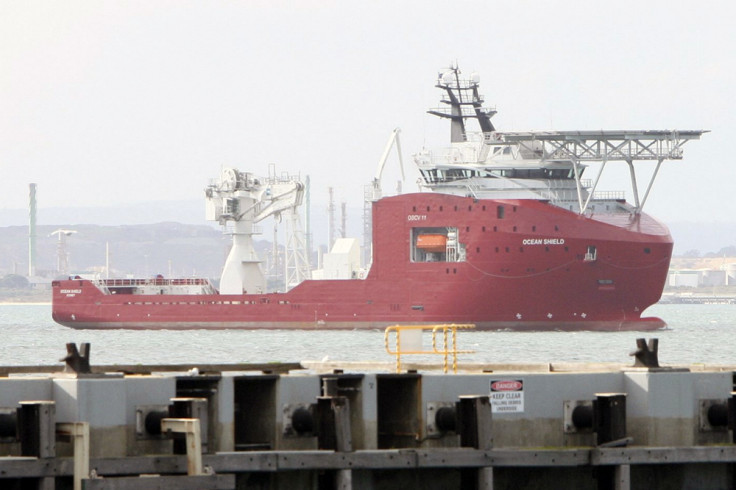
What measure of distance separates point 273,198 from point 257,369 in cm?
6037

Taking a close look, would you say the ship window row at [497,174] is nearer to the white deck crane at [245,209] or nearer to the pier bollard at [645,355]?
the white deck crane at [245,209]

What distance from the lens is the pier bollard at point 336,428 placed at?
42.3 ft

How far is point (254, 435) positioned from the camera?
1323 centimetres

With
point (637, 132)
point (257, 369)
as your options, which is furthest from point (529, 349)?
point (257, 369)

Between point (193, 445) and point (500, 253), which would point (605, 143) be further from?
point (193, 445)

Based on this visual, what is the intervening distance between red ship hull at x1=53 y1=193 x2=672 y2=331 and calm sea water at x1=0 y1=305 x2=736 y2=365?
913mm

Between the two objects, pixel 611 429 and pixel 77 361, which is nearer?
pixel 77 361

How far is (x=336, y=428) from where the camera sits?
509 inches

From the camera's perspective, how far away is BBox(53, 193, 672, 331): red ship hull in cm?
6488

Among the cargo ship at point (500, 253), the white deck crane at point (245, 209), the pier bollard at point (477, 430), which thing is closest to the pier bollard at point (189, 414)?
the pier bollard at point (477, 430)

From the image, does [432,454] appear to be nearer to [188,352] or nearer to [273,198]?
[188,352]

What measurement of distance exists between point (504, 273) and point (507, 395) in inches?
2045

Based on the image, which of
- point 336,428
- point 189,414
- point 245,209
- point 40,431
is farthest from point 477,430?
point 245,209

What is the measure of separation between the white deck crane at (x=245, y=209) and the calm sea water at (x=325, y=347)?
2635mm
